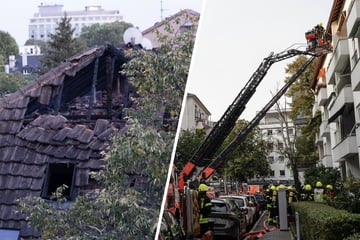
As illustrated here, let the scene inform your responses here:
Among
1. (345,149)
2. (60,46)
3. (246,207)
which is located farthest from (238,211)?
(60,46)

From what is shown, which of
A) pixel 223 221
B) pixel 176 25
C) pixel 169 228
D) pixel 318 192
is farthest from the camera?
pixel 318 192

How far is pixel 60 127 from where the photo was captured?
1.68m

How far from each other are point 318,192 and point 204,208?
435 millimetres

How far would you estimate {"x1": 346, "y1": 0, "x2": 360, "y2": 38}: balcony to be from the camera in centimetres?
163

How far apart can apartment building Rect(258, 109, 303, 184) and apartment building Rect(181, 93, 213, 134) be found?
0.64 ft

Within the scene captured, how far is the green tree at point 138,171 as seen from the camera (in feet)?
5.08

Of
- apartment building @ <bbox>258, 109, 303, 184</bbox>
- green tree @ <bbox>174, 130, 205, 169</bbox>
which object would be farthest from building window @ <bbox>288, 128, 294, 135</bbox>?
green tree @ <bbox>174, 130, 205, 169</bbox>

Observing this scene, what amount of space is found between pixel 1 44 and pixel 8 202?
475 millimetres

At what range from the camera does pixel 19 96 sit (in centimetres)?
172

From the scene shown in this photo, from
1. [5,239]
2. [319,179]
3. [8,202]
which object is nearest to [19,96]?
[8,202]

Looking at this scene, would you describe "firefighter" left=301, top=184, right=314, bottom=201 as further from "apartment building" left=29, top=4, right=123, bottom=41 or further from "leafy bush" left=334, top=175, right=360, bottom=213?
"apartment building" left=29, top=4, right=123, bottom=41

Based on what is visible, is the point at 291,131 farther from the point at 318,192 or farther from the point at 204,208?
the point at 204,208

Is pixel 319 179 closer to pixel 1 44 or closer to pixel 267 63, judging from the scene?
pixel 267 63

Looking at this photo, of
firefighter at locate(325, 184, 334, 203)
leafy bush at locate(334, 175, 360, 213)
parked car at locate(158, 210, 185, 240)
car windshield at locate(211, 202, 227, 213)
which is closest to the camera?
parked car at locate(158, 210, 185, 240)
